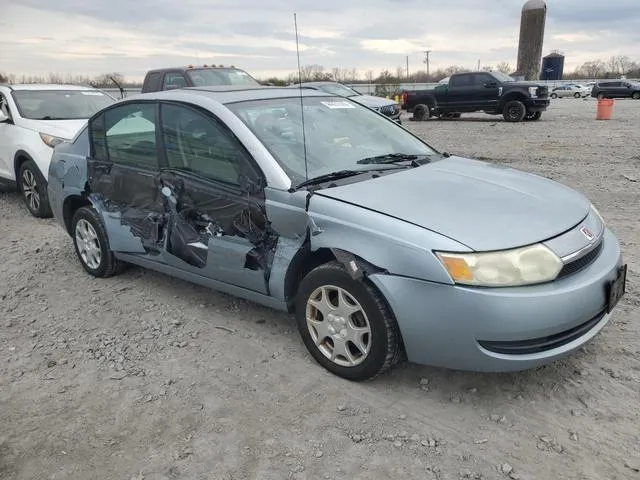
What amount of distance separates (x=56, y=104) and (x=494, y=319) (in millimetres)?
7295

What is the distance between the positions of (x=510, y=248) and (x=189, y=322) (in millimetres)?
2345

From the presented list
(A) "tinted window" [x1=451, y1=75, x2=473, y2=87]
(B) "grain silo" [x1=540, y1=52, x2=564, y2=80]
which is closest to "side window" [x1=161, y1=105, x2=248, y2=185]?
(A) "tinted window" [x1=451, y1=75, x2=473, y2=87]

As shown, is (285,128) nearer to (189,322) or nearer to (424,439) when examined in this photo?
(189,322)

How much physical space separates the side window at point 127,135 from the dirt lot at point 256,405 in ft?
3.71

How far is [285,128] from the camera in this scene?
11.7 feet

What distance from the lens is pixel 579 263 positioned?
2.79 meters

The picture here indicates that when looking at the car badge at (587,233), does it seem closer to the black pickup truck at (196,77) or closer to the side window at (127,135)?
the side window at (127,135)

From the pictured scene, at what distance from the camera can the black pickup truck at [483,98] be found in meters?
18.1

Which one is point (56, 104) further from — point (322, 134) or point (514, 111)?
point (514, 111)

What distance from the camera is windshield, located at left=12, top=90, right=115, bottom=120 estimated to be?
7.52 metres

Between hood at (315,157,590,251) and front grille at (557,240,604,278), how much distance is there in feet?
0.56

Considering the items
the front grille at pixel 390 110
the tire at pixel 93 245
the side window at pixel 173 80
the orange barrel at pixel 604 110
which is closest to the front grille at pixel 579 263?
the tire at pixel 93 245

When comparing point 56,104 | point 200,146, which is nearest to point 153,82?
point 56,104

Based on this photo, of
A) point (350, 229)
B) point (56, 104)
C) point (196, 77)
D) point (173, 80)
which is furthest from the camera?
point (173, 80)
